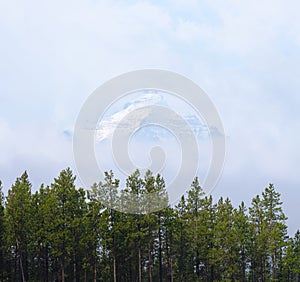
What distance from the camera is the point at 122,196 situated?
41.1 metres

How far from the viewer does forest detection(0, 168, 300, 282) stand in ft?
134

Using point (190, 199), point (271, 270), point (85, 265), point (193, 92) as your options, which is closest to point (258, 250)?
point (271, 270)

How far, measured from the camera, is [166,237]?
45719mm

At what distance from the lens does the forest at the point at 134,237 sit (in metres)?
40.8

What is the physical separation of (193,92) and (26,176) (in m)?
23.2

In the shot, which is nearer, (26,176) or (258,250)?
(26,176)

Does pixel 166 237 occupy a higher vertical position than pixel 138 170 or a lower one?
lower

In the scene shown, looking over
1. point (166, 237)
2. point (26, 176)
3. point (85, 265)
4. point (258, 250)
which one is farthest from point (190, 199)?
point (26, 176)

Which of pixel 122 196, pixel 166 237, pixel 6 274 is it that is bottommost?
pixel 6 274

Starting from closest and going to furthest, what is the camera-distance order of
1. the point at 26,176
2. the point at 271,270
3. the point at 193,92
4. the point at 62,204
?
the point at 193,92 < the point at 62,204 < the point at 26,176 < the point at 271,270

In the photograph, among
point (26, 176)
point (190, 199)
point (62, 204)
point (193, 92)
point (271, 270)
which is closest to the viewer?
point (193, 92)

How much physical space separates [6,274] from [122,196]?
42.2ft

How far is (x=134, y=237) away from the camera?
4144 centimetres

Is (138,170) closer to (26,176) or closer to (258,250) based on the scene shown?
(26,176)
